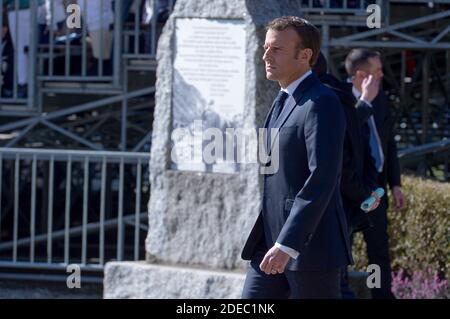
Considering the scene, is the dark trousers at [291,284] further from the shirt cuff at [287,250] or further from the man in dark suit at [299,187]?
the shirt cuff at [287,250]

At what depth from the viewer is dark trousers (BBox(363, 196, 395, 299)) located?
7176mm

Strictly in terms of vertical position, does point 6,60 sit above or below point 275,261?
above

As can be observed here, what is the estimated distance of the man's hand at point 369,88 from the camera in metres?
6.89

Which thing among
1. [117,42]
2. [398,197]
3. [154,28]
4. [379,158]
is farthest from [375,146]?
[117,42]

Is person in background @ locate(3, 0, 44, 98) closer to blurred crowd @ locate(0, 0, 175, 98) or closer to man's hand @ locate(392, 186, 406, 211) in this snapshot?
blurred crowd @ locate(0, 0, 175, 98)

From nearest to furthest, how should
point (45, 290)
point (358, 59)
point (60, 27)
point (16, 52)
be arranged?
point (358, 59) < point (45, 290) < point (16, 52) < point (60, 27)

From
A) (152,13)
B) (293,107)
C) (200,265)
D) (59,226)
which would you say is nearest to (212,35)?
(200,265)

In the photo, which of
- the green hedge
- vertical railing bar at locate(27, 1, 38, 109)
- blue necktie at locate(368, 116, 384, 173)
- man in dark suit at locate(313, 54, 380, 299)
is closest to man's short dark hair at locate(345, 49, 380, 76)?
blue necktie at locate(368, 116, 384, 173)

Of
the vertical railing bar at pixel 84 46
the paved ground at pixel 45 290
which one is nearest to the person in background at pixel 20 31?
the vertical railing bar at pixel 84 46

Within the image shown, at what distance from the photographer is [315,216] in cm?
477

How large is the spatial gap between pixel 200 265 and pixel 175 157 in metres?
0.67

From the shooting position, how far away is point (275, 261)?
4762 mm

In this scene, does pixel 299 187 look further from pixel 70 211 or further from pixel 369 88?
pixel 70 211

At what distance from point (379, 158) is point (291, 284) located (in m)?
2.33
